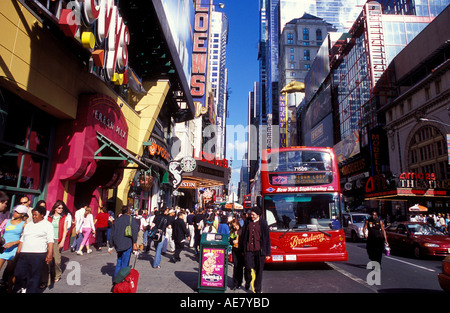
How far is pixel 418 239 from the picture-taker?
471 inches

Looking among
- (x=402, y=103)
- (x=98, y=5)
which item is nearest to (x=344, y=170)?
(x=402, y=103)

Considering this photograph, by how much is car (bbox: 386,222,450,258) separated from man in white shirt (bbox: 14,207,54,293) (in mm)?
12946

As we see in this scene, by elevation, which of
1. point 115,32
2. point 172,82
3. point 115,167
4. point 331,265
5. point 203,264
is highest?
point 172,82

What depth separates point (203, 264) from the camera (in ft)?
21.2

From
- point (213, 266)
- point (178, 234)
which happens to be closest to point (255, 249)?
point (213, 266)

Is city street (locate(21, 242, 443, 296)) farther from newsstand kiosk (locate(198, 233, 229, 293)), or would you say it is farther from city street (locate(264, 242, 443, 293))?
newsstand kiosk (locate(198, 233, 229, 293))

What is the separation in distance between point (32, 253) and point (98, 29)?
7.63m

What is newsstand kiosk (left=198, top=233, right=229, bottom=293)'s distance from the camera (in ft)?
20.8

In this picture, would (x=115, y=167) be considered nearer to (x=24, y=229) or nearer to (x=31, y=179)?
(x=31, y=179)

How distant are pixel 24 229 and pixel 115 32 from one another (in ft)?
27.8

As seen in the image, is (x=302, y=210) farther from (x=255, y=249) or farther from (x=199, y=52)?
(x=199, y=52)

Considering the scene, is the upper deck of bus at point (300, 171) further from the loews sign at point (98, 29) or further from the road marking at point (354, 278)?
the loews sign at point (98, 29)

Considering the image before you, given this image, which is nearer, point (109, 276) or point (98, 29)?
point (109, 276)

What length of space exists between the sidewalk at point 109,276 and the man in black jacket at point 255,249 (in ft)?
1.41
